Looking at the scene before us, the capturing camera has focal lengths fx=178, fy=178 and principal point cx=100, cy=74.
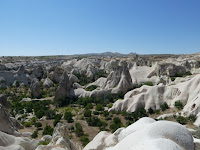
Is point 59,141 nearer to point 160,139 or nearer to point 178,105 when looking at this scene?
point 160,139

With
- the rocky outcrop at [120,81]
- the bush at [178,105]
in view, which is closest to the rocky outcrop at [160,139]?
the bush at [178,105]

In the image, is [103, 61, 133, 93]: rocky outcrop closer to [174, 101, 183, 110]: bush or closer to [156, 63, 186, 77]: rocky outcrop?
[174, 101, 183, 110]: bush

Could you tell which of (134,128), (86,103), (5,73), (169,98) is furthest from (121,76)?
(5,73)

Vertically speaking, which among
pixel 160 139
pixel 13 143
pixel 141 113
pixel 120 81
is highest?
pixel 160 139

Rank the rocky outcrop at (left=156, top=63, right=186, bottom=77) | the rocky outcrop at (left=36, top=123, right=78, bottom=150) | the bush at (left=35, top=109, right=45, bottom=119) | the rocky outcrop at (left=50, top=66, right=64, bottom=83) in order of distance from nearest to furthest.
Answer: the rocky outcrop at (left=36, top=123, right=78, bottom=150) < the bush at (left=35, top=109, right=45, bottom=119) < the rocky outcrop at (left=156, top=63, right=186, bottom=77) < the rocky outcrop at (left=50, top=66, right=64, bottom=83)

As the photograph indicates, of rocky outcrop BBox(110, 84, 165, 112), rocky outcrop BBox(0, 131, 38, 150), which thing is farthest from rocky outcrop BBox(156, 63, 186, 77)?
rocky outcrop BBox(0, 131, 38, 150)

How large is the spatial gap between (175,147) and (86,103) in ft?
78.3

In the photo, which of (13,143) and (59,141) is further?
(13,143)

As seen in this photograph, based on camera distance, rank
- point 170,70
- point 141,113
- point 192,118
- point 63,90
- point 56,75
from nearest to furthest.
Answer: point 192,118 → point 141,113 → point 63,90 → point 170,70 → point 56,75

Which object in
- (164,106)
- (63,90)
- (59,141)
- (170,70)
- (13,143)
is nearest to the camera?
(59,141)

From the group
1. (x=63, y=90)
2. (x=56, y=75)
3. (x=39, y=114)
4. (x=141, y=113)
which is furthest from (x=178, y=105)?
(x=56, y=75)

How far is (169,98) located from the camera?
74.9ft

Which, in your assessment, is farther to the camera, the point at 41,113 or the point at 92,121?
the point at 41,113

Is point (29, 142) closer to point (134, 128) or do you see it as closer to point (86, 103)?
point (134, 128)
